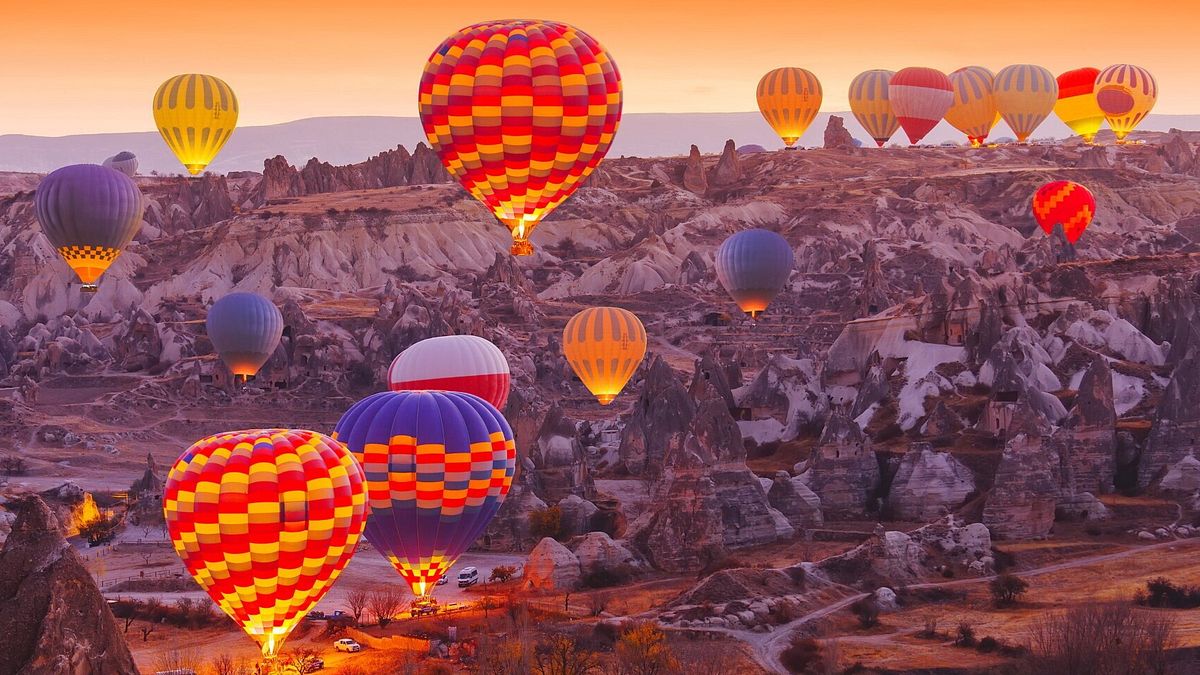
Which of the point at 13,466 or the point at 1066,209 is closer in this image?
the point at 13,466

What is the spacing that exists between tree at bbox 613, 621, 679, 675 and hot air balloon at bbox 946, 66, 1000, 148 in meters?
105

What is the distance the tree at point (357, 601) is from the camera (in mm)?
48144

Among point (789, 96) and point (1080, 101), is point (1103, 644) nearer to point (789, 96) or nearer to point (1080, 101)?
point (789, 96)

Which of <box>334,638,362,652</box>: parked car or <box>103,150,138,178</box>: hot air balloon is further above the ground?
<box>103,150,138,178</box>: hot air balloon

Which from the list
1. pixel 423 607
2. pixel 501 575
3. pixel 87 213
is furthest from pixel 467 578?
pixel 87 213

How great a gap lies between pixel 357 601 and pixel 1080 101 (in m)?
105

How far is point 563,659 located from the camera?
4038cm

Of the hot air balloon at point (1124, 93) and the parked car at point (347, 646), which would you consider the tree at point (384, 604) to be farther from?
the hot air balloon at point (1124, 93)

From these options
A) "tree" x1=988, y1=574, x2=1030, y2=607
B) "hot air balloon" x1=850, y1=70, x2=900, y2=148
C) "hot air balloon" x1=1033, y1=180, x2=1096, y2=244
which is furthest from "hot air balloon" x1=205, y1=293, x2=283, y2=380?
"hot air balloon" x1=850, y1=70, x2=900, y2=148

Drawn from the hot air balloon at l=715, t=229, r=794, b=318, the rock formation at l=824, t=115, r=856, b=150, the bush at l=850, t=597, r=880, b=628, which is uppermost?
the rock formation at l=824, t=115, r=856, b=150

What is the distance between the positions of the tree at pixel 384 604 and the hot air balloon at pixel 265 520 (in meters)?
4.77

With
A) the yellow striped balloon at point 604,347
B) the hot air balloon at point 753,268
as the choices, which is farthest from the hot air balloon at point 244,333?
the hot air balloon at point 753,268

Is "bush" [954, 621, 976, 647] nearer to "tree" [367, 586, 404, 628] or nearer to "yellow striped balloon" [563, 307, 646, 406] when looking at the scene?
"tree" [367, 586, 404, 628]

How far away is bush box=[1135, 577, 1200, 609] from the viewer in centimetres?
4638
